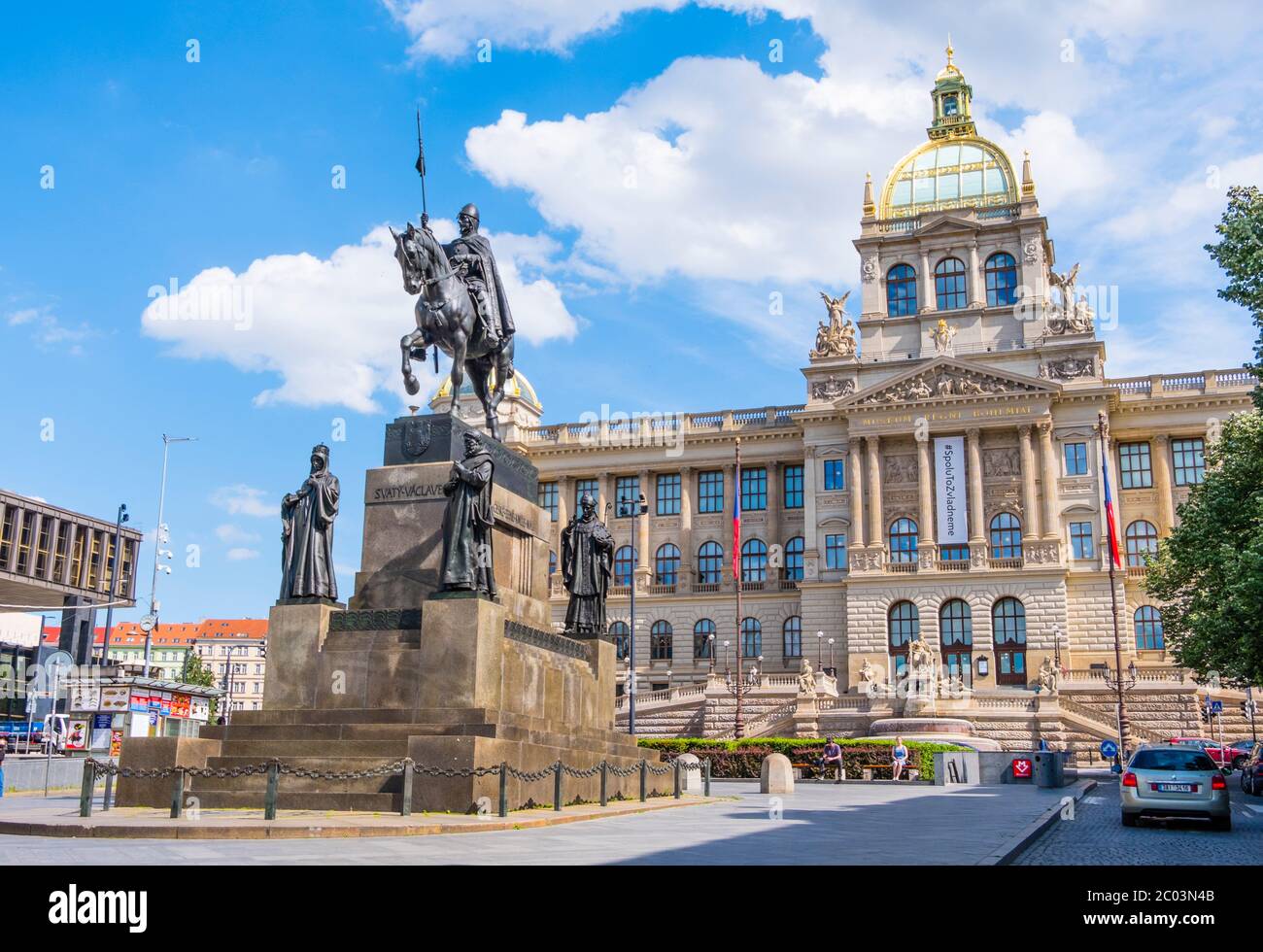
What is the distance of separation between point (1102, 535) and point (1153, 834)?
49523 millimetres

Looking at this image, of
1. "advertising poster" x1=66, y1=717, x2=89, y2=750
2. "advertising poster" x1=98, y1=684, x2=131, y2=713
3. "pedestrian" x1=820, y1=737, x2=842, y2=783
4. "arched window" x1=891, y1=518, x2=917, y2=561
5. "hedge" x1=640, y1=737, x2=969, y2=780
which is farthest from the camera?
"arched window" x1=891, y1=518, x2=917, y2=561

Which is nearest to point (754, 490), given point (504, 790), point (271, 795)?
point (504, 790)

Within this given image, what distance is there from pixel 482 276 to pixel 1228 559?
66.7 ft

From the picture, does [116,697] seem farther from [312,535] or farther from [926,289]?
[926,289]

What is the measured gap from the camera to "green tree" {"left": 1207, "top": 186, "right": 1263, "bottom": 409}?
24641 mm

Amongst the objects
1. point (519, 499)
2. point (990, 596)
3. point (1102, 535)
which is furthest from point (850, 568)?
point (519, 499)

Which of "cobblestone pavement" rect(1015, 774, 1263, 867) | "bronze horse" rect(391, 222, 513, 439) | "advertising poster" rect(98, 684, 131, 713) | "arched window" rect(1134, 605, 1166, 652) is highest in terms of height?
"bronze horse" rect(391, 222, 513, 439)

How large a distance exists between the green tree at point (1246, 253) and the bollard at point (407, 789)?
18794mm

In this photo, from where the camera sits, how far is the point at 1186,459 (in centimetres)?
6912

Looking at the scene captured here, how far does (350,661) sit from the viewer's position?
59.9 ft

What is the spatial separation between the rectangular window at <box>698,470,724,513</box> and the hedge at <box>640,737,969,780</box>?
3231 centimetres

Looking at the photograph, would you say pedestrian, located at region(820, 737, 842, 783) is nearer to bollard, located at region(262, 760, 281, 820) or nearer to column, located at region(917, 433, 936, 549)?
column, located at region(917, 433, 936, 549)

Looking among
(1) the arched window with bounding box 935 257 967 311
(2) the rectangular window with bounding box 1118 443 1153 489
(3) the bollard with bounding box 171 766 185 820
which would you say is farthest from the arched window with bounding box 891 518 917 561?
(3) the bollard with bounding box 171 766 185 820

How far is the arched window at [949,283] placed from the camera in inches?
2904
